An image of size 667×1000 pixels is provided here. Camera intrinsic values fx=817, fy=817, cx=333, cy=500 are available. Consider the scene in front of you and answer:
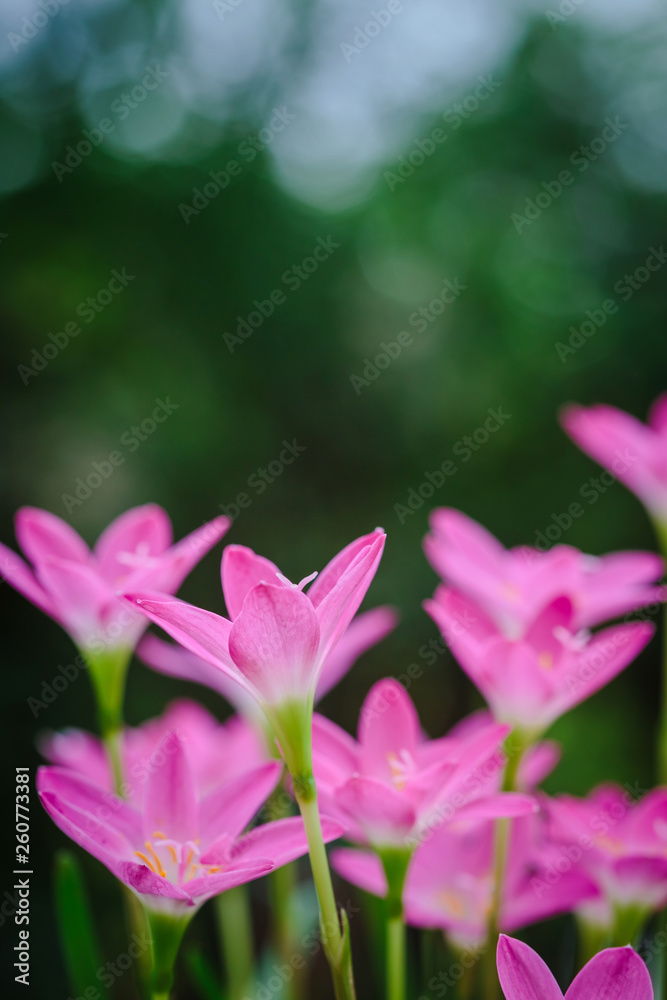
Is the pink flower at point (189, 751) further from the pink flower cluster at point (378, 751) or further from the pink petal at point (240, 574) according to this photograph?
the pink petal at point (240, 574)

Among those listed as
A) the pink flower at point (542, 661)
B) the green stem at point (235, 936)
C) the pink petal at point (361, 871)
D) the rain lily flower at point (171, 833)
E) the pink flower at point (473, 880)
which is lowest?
the green stem at point (235, 936)

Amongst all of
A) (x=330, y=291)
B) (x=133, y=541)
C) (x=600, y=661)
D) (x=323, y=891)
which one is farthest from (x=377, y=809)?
(x=330, y=291)

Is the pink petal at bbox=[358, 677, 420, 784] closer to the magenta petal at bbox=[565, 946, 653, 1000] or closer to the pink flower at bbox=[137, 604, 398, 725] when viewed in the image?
the pink flower at bbox=[137, 604, 398, 725]

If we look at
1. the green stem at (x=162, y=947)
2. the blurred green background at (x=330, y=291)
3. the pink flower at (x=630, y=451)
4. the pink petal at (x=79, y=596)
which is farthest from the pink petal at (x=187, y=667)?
the blurred green background at (x=330, y=291)

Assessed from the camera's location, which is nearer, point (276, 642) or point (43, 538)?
point (276, 642)

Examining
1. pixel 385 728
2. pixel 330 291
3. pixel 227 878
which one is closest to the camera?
pixel 227 878

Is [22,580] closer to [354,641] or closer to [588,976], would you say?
[354,641]

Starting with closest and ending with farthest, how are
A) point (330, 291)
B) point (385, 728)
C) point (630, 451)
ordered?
point (385, 728), point (630, 451), point (330, 291)
